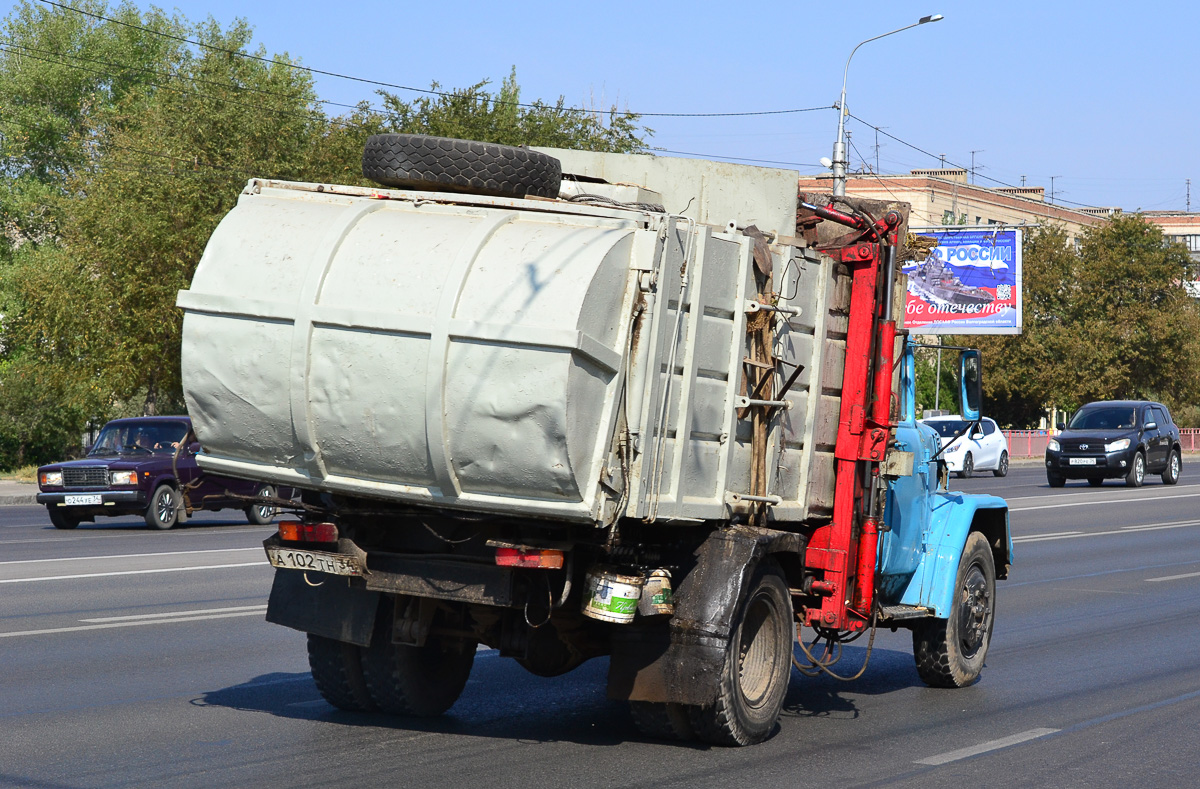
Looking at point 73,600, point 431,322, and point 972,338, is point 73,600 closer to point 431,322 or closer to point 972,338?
point 431,322

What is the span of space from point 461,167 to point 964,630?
4652 mm

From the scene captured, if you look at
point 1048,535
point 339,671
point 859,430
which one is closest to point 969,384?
point 859,430

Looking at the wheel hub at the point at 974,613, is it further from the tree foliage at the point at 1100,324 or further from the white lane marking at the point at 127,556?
the tree foliage at the point at 1100,324

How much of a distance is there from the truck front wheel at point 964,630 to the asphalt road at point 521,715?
14 centimetres

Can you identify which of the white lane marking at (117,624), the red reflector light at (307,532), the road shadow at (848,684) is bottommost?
the white lane marking at (117,624)

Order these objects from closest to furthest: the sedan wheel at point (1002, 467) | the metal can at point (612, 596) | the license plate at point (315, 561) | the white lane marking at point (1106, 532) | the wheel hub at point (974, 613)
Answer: the metal can at point (612, 596) → the license plate at point (315, 561) → the wheel hub at point (974, 613) → the white lane marking at point (1106, 532) → the sedan wheel at point (1002, 467)

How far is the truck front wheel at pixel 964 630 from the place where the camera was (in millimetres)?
8938

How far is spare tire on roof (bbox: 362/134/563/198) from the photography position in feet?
22.0

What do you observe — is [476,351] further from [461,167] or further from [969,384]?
[969,384]

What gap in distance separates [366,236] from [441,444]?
1.04 metres

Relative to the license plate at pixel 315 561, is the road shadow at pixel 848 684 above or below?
below

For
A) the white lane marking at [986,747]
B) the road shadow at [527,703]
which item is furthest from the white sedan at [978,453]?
the white lane marking at [986,747]

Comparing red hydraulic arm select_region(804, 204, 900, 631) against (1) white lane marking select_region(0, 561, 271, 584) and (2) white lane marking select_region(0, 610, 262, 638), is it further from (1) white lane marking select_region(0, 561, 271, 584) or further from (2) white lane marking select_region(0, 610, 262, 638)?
(1) white lane marking select_region(0, 561, 271, 584)

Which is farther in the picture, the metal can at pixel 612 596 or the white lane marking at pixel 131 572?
the white lane marking at pixel 131 572
